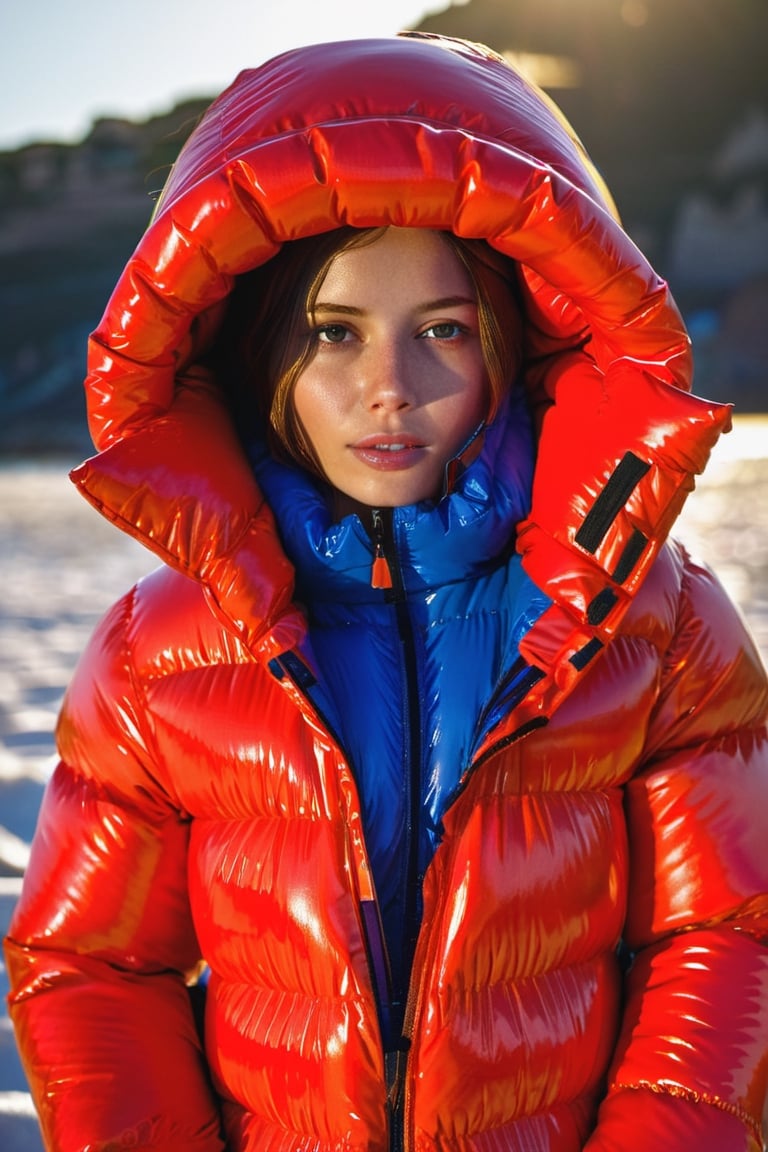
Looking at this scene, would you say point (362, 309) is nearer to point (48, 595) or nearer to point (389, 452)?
point (389, 452)

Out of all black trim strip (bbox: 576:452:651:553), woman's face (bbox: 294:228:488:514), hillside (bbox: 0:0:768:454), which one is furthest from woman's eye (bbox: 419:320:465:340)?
hillside (bbox: 0:0:768:454)

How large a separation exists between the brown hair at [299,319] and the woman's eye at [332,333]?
0.01 meters

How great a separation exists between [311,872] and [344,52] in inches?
29.3

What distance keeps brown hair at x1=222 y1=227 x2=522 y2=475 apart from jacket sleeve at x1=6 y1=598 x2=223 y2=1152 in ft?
0.89

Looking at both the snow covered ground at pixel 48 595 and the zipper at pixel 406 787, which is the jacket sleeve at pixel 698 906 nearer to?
the zipper at pixel 406 787

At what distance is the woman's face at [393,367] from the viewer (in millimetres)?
1046

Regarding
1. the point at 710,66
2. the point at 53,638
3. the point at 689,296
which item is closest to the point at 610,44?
the point at 710,66

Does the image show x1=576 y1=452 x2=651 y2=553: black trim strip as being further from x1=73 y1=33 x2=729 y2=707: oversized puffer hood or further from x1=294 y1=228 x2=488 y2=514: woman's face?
x1=294 y1=228 x2=488 y2=514: woman's face

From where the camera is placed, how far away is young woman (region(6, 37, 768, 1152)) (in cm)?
95

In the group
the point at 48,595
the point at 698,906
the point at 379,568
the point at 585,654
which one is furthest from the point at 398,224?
the point at 48,595

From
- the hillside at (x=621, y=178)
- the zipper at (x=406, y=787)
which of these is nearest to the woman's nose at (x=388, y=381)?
the zipper at (x=406, y=787)

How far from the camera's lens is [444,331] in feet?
3.54

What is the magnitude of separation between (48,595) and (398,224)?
9.31 feet

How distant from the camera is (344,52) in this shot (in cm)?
102
